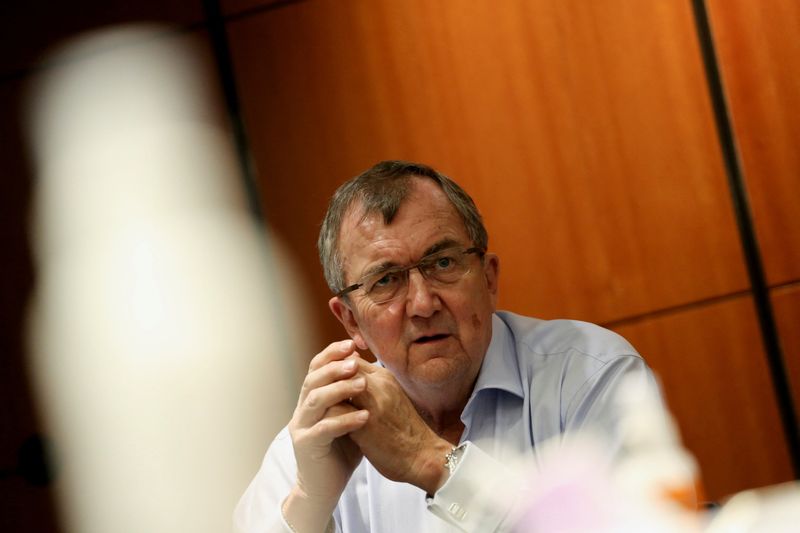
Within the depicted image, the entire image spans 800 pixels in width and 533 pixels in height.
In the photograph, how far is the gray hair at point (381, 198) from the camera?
1.60 meters

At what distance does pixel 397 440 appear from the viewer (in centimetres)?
131

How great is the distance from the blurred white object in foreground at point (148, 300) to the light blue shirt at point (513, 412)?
0.66m

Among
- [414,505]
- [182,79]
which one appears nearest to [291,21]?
[182,79]

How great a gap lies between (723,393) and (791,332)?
24 cm

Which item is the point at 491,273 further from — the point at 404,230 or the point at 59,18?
the point at 59,18

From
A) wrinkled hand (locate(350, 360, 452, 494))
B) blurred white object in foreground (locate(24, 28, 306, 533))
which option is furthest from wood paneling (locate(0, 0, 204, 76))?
wrinkled hand (locate(350, 360, 452, 494))

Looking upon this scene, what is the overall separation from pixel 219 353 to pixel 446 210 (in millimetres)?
984

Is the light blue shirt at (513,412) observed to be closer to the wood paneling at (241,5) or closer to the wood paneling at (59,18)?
the wood paneling at (241,5)

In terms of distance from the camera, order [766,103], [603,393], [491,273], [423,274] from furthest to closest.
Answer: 1. [766,103]
2. [491,273]
3. [423,274]
4. [603,393]

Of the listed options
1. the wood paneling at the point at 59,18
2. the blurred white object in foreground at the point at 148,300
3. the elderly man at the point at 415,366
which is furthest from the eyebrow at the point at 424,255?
the wood paneling at the point at 59,18

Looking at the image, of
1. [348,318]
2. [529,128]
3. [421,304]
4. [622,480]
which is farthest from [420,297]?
[529,128]

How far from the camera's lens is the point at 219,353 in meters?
2.30

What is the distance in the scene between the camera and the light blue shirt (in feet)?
4.80

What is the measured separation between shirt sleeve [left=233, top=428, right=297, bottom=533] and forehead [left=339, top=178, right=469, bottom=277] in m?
0.40
